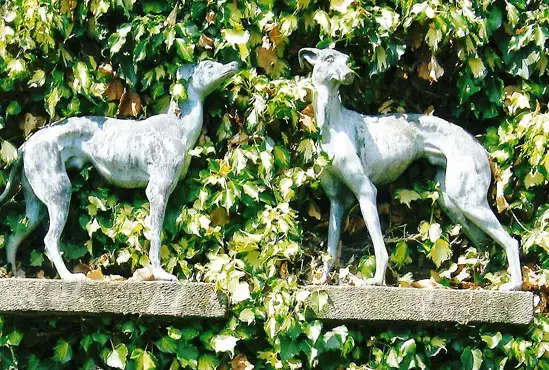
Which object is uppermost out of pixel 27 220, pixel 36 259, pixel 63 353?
pixel 27 220

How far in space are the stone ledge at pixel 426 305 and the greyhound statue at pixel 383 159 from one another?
2.8 inches

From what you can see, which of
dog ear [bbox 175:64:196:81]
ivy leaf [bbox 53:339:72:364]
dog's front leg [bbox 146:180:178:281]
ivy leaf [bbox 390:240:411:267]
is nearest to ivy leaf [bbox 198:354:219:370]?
dog's front leg [bbox 146:180:178:281]

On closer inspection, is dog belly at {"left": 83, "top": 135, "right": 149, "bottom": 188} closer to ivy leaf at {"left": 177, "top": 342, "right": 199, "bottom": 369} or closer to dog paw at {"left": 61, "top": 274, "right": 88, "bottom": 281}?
dog paw at {"left": 61, "top": 274, "right": 88, "bottom": 281}

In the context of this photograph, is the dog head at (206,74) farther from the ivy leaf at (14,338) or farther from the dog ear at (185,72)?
the ivy leaf at (14,338)

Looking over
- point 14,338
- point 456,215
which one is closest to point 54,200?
point 14,338

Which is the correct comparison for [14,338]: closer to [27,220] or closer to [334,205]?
[27,220]

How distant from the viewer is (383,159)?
3.71 m

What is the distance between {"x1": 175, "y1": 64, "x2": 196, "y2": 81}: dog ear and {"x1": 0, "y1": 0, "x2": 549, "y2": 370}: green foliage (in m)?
0.03

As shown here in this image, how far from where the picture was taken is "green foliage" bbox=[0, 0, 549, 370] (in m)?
3.63

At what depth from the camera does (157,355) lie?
365 cm

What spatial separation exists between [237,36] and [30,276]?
98 centimetres

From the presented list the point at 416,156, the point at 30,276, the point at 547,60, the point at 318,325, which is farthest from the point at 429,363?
the point at 30,276

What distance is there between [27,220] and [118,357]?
0.50m

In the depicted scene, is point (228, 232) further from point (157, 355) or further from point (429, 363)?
point (429, 363)
